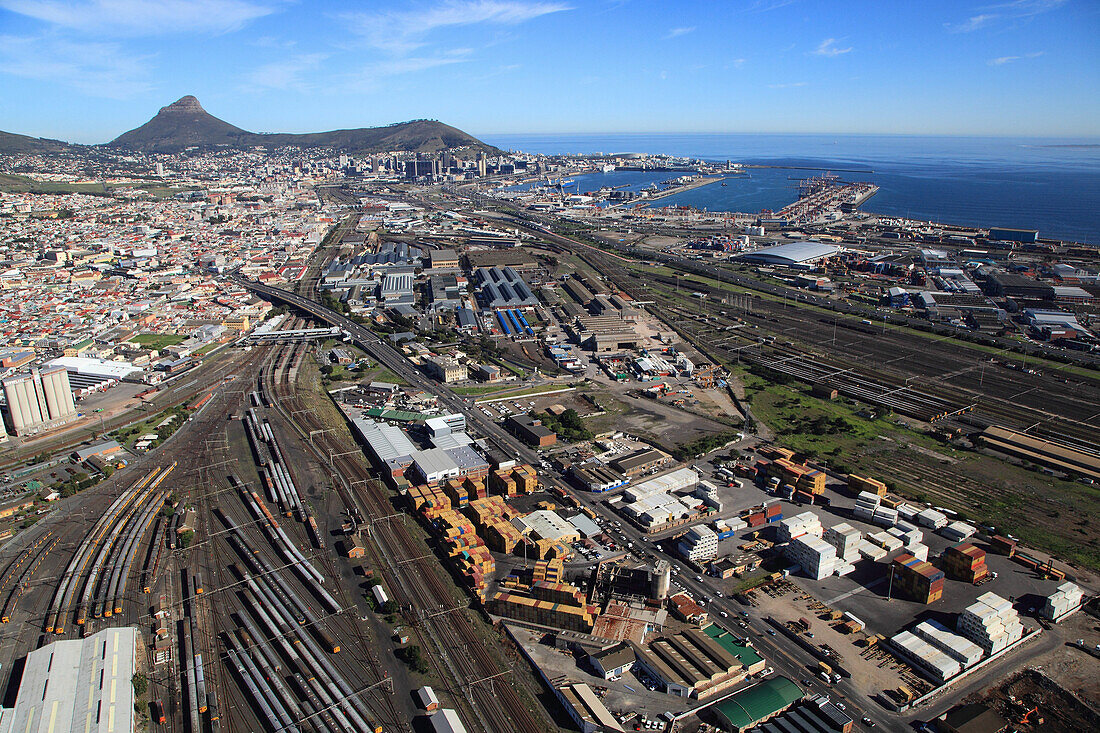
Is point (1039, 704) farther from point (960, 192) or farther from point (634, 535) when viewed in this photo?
point (960, 192)

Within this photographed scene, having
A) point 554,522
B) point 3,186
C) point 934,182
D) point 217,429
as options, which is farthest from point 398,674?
point 934,182

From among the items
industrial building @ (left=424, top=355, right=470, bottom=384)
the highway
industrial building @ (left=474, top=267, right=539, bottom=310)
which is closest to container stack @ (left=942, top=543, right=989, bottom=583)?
the highway

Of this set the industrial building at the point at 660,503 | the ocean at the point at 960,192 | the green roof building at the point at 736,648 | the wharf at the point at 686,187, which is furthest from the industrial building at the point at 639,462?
the wharf at the point at 686,187

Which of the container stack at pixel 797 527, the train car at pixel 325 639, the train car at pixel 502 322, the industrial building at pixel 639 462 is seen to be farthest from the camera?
the train car at pixel 502 322

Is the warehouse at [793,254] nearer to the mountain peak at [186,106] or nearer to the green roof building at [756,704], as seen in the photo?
the green roof building at [756,704]

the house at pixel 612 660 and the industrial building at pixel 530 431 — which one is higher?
the industrial building at pixel 530 431

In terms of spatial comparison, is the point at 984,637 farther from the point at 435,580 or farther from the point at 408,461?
the point at 408,461

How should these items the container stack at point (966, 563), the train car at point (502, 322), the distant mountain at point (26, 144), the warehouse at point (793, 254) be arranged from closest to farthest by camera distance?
the container stack at point (966, 563)
the train car at point (502, 322)
the warehouse at point (793, 254)
the distant mountain at point (26, 144)
